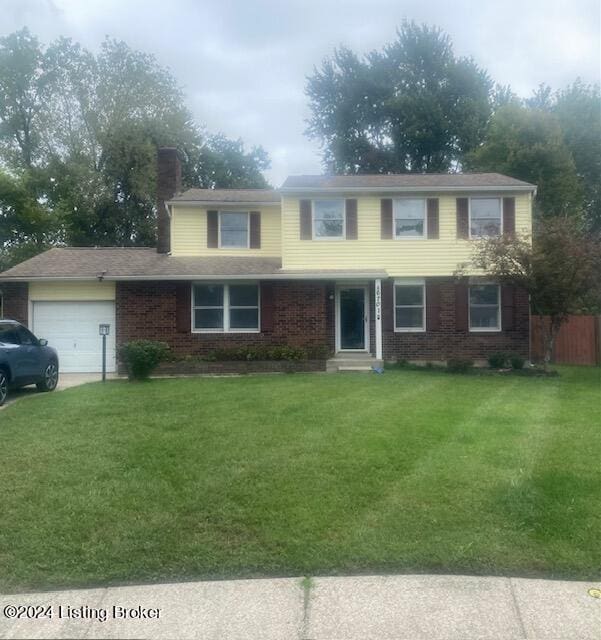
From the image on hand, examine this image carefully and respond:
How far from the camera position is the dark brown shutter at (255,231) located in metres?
19.2

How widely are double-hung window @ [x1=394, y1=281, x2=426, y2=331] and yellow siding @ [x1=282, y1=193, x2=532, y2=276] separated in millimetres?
428

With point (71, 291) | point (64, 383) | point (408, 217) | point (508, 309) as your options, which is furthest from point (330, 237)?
point (64, 383)

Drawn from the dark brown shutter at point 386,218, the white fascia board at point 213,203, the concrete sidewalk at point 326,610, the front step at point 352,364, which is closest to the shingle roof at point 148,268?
the dark brown shutter at point 386,218

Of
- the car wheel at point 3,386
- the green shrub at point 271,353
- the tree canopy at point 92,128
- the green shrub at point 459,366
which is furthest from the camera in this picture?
the tree canopy at point 92,128

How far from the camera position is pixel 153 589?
402cm

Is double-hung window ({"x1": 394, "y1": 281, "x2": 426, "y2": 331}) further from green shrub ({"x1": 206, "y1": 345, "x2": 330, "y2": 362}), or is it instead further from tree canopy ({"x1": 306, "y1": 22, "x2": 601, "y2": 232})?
tree canopy ({"x1": 306, "y1": 22, "x2": 601, "y2": 232})

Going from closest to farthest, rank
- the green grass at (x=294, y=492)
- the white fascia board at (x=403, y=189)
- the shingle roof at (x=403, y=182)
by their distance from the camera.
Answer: the green grass at (x=294, y=492) → the white fascia board at (x=403, y=189) → the shingle roof at (x=403, y=182)

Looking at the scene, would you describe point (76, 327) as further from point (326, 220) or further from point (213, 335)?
→ point (326, 220)

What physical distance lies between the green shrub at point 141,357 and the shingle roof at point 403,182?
6292 millimetres

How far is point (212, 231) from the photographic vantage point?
1909 centimetres

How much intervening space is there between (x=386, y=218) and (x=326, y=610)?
49.9 feet

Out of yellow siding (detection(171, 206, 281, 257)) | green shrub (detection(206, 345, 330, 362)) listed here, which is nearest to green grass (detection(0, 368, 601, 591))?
green shrub (detection(206, 345, 330, 362))

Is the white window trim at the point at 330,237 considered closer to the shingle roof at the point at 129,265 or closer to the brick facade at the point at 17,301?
the shingle roof at the point at 129,265

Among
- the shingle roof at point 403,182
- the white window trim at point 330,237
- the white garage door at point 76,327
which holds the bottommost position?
the white garage door at point 76,327
